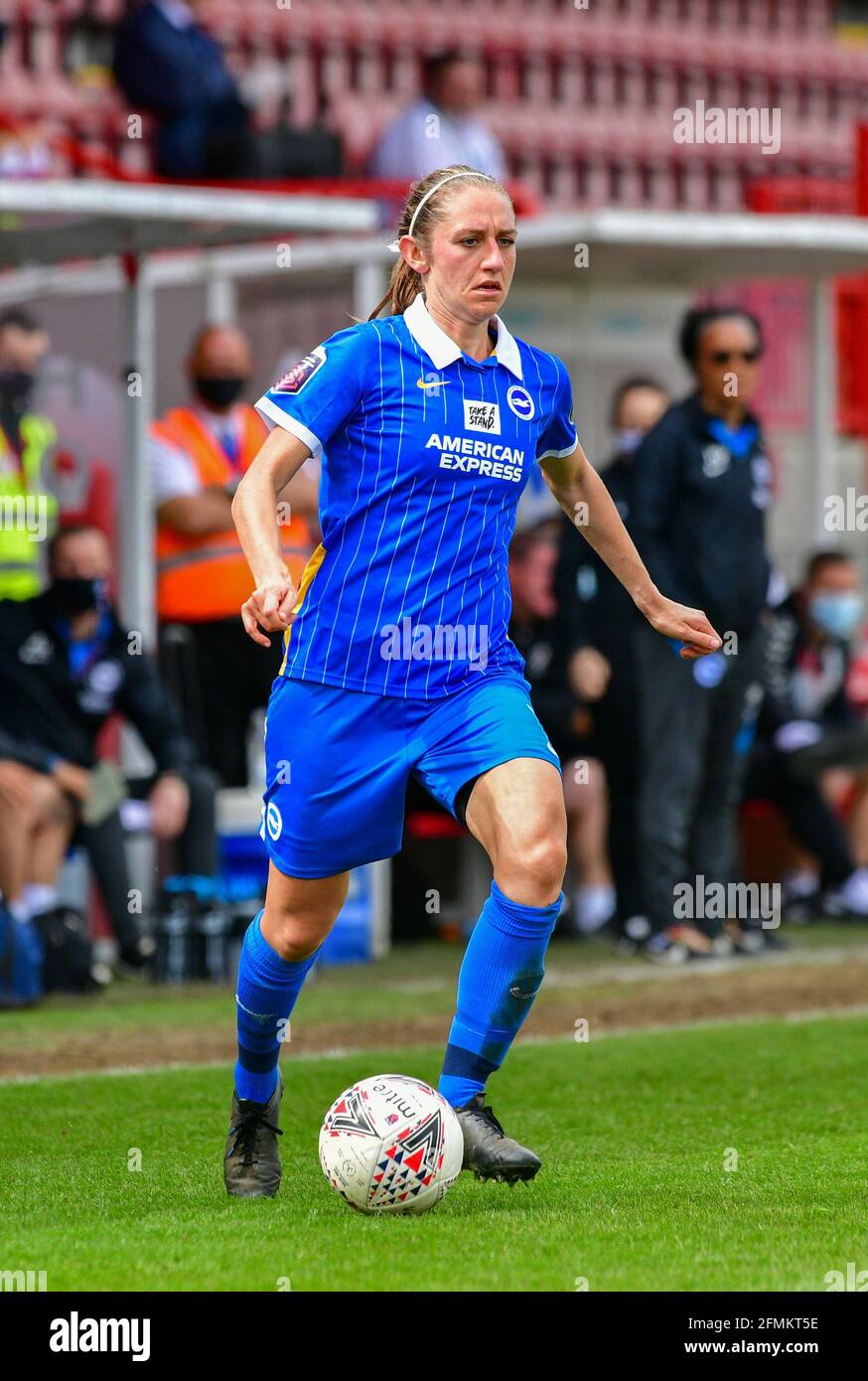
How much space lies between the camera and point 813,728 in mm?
12578

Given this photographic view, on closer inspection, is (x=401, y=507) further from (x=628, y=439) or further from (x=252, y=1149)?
(x=628, y=439)

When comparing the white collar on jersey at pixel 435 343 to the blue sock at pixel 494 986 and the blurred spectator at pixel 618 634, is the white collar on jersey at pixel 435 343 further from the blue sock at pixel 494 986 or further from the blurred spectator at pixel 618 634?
the blurred spectator at pixel 618 634

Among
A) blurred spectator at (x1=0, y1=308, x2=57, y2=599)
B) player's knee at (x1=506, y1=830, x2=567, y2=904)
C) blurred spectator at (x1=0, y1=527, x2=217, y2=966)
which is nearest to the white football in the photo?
player's knee at (x1=506, y1=830, x2=567, y2=904)

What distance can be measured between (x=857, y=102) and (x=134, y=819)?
46.8 ft

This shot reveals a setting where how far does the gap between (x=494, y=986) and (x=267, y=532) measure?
109cm

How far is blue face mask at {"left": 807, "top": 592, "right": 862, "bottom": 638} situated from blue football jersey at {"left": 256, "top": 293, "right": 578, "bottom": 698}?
7.58 meters

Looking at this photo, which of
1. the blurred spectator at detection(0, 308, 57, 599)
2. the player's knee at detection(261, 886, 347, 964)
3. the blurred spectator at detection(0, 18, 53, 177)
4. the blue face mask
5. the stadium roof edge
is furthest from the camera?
the blue face mask

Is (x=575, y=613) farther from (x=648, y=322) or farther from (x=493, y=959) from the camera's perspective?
(x=493, y=959)

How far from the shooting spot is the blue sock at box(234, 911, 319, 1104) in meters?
5.49

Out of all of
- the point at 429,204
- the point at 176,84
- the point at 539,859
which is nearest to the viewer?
the point at 539,859
